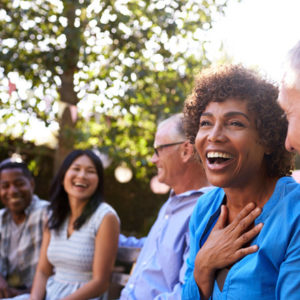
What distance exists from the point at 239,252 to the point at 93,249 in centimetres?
207

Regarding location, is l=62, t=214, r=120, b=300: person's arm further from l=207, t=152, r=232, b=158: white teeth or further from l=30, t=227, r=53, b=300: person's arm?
l=207, t=152, r=232, b=158: white teeth

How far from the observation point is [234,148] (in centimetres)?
193

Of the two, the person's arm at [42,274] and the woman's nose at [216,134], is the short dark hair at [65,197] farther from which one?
the woman's nose at [216,134]

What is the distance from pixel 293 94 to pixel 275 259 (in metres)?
0.62

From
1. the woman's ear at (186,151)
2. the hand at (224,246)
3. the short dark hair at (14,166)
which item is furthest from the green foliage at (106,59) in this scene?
the hand at (224,246)

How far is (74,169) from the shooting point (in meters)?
3.90

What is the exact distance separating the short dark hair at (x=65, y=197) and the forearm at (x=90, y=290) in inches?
20.3

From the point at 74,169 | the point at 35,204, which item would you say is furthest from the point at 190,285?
the point at 35,204

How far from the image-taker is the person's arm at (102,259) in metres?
3.44

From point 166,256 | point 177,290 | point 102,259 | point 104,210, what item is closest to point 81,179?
point 104,210

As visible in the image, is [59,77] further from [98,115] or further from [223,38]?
[223,38]

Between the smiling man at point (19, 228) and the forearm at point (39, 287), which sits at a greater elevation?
the smiling man at point (19, 228)

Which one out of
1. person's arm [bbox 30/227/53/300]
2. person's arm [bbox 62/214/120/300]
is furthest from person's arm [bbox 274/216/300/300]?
person's arm [bbox 30/227/53/300]

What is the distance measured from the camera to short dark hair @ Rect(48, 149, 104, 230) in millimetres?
3819
